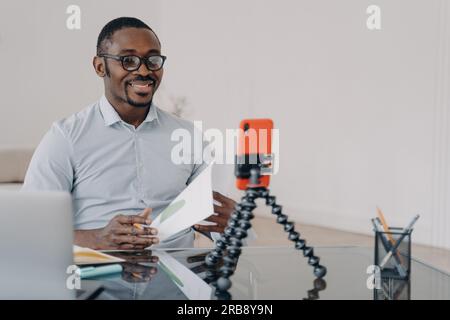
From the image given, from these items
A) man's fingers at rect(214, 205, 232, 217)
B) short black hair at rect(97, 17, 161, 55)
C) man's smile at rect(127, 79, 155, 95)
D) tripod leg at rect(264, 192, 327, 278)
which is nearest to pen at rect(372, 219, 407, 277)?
tripod leg at rect(264, 192, 327, 278)

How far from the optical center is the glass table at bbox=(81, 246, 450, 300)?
112 centimetres

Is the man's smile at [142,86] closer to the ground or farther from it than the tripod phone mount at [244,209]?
farther from it

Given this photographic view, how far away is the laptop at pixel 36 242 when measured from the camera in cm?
83

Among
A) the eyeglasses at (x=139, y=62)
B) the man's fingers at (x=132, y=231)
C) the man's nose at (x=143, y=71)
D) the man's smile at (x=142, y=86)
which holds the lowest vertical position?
the man's fingers at (x=132, y=231)

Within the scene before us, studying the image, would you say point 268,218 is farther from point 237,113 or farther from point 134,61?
point 134,61

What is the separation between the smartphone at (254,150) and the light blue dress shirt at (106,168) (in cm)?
71

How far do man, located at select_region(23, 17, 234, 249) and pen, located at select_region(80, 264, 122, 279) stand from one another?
1.61 ft

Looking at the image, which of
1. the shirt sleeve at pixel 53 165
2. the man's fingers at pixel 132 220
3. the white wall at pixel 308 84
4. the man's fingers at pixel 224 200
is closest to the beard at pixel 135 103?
the shirt sleeve at pixel 53 165

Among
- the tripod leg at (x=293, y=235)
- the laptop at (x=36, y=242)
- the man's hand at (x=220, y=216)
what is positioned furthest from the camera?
the man's hand at (x=220, y=216)

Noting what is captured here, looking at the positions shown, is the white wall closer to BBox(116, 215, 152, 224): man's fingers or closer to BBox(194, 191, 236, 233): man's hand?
BBox(194, 191, 236, 233): man's hand

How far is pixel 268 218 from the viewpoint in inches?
223

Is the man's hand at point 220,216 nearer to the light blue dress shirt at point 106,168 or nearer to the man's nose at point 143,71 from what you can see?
the light blue dress shirt at point 106,168

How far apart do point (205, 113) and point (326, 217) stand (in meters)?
1.80

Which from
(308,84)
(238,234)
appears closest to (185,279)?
(238,234)
